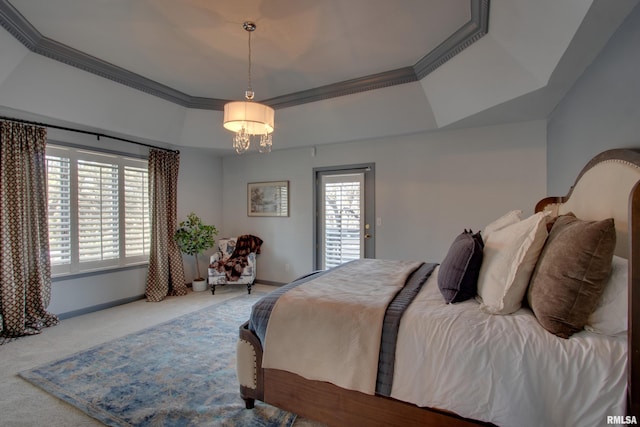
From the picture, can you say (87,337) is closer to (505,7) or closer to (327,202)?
(327,202)

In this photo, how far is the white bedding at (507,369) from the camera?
1.15 metres

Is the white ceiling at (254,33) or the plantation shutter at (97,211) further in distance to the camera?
the plantation shutter at (97,211)

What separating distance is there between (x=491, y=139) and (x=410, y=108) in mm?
1087

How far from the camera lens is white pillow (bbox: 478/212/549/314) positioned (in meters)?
1.49

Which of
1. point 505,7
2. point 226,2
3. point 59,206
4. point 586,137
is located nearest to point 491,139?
point 586,137

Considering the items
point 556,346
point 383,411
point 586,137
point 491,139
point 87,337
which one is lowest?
point 87,337

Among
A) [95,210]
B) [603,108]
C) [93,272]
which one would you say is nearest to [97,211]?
[95,210]

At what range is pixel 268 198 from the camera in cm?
534

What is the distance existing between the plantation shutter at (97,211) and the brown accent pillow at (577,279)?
477cm

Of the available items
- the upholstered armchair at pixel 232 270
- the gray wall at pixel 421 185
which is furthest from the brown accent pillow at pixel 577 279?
the upholstered armchair at pixel 232 270

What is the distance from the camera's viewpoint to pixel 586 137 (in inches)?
90.7

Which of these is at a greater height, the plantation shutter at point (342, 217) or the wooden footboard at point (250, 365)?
the plantation shutter at point (342, 217)

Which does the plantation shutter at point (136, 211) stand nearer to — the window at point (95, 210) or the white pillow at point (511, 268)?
the window at point (95, 210)

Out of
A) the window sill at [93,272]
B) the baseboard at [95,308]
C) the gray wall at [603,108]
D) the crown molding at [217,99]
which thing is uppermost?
the crown molding at [217,99]
